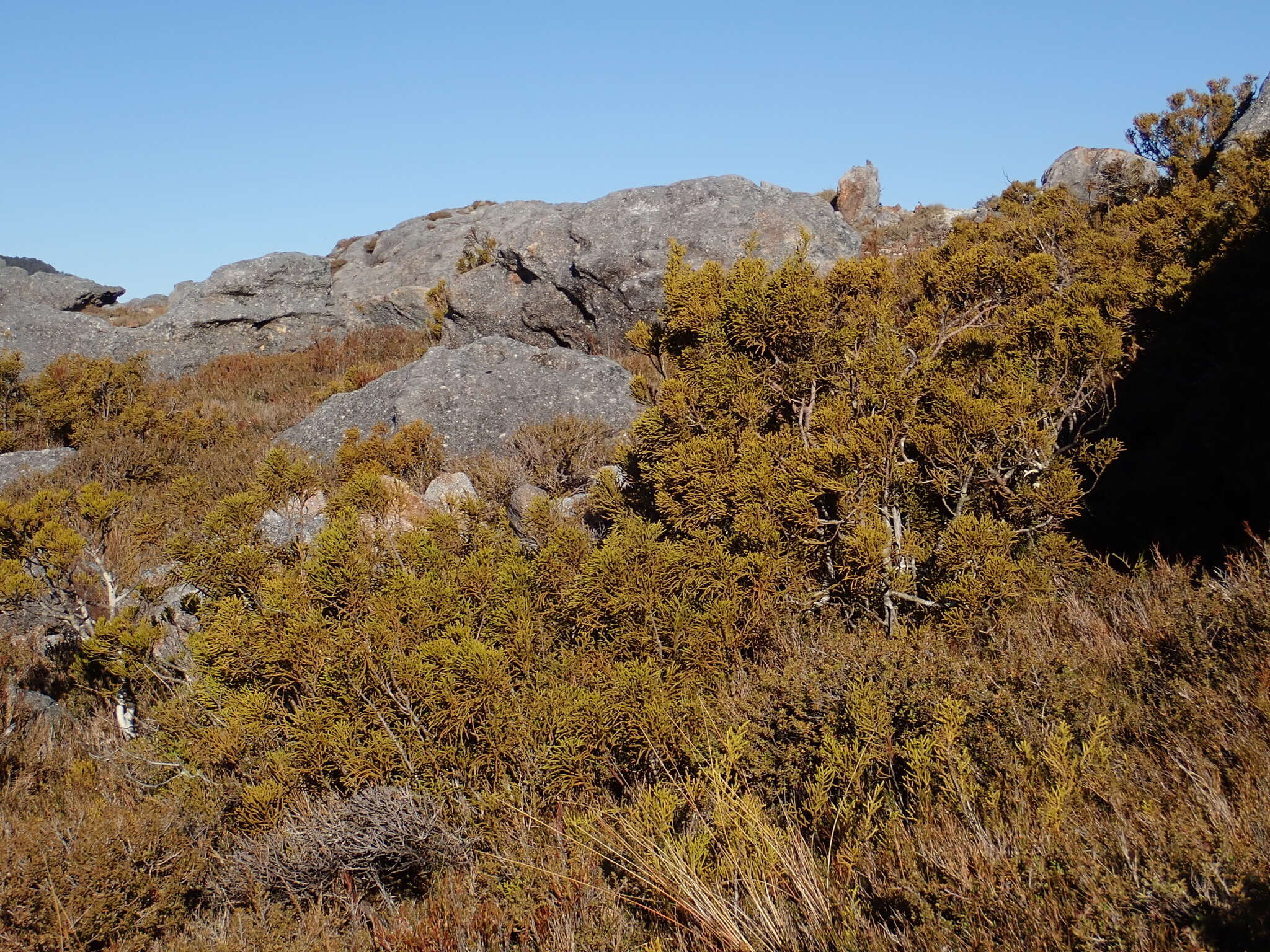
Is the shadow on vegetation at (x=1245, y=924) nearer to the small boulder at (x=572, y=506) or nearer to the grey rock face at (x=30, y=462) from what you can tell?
the small boulder at (x=572, y=506)

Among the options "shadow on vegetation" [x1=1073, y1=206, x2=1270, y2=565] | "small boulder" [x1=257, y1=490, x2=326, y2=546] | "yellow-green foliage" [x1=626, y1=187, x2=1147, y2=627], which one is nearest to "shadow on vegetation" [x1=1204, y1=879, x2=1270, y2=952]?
"yellow-green foliage" [x1=626, y1=187, x2=1147, y2=627]

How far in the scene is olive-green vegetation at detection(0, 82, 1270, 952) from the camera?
2350 millimetres

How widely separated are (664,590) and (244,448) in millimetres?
8865

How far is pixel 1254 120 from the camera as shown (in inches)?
535

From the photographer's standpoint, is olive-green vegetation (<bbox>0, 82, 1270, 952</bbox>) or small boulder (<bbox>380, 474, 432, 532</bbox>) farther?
small boulder (<bbox>380, 474, 432, 532</bbox>)

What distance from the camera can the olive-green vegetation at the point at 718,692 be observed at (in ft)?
7.71

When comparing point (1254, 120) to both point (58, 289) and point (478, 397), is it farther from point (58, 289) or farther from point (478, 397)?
point (58, 289)

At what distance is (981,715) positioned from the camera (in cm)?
307

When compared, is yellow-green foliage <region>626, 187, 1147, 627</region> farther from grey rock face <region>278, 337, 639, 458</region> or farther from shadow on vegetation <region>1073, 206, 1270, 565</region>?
grey rock face <region>278, 337, 639, 458</region>

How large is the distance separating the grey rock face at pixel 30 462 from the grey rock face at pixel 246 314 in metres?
7.70

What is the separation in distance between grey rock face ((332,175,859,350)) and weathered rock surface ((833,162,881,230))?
505 inches

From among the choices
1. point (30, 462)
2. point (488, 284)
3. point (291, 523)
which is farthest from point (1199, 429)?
point (30, 462)

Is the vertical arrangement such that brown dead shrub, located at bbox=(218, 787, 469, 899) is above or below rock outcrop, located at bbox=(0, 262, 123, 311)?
below

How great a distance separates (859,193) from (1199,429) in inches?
882
